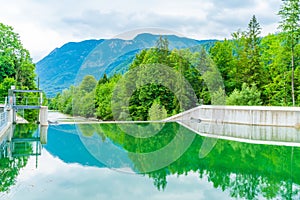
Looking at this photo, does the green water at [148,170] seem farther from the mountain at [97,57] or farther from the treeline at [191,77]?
the treeline at [191,77]

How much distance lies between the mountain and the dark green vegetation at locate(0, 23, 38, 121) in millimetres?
3709

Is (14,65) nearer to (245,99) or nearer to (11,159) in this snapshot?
(245,99)

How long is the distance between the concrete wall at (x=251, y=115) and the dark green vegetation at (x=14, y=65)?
11608 millimetres

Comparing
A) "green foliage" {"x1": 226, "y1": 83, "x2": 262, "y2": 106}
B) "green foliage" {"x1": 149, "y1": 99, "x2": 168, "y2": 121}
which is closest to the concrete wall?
"green foliage" {"x1": 226, "y1": 83, "x2": 262, "y2": 106}

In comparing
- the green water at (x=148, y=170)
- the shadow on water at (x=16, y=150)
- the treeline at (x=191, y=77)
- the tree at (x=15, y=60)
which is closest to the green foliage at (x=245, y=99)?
the treeline at (x=191, y=77)

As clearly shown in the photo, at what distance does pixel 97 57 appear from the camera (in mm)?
21812

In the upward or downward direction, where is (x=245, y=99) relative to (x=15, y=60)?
downward

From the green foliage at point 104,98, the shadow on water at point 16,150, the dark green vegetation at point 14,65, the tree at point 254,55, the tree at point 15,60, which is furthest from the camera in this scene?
the green foliage at point 104,98

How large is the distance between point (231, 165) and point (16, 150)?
235 inches

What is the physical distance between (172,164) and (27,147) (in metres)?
4.78

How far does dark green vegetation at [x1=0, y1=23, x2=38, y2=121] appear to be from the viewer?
22.9m

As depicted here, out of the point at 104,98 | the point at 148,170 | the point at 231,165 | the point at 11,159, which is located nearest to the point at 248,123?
the point at 231,165

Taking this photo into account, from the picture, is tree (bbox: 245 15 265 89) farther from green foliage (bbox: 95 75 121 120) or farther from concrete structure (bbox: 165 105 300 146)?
green foliage (bbox: 95 75 121 120)

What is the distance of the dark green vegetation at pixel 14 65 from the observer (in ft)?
75.2
